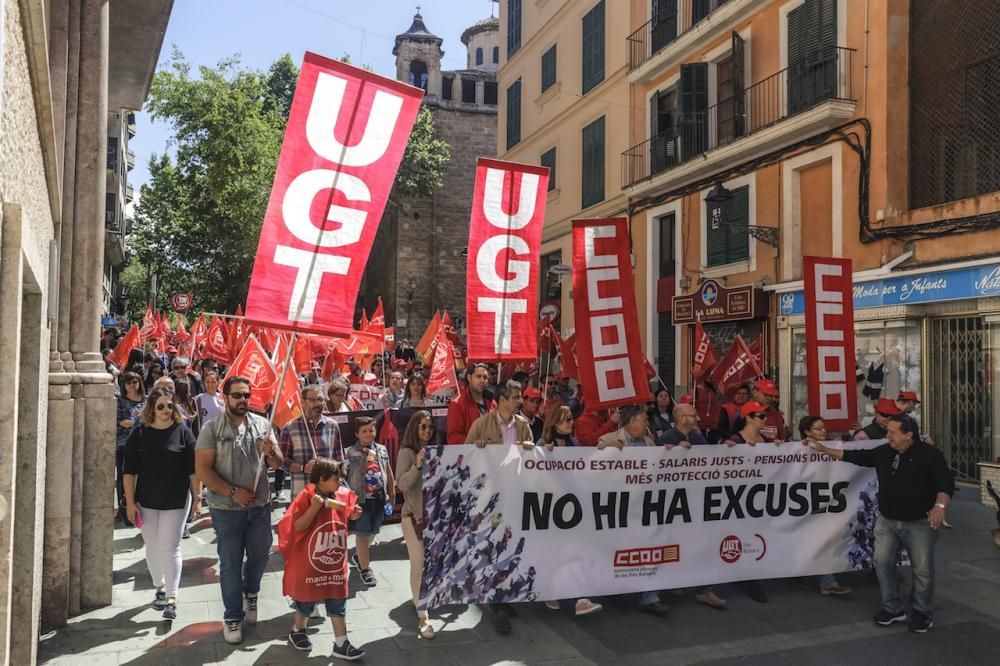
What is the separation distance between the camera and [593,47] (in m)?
21.8

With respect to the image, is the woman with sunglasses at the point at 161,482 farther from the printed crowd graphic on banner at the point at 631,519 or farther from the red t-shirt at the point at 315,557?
the printed crowd graphic on banner at the point at 631,519

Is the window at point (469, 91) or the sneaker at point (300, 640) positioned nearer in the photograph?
the sneaker at point (300, 640)

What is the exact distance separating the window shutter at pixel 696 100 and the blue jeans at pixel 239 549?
45.6 feet

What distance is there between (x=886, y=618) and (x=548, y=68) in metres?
20.8

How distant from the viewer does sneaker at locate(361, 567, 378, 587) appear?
22.1 feet

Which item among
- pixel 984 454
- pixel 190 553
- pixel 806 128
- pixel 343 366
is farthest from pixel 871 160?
pixel 190 553

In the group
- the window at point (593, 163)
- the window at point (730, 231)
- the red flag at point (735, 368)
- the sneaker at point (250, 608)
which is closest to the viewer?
the sneaker at point (250, 608)

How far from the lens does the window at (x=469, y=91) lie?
44.0m

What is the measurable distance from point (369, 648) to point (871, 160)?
1153 cm

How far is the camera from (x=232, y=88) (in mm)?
29188

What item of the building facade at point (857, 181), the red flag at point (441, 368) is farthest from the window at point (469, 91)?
the red flag at point (441, 368)

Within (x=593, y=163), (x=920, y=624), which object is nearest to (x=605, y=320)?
(x=920, y=624)

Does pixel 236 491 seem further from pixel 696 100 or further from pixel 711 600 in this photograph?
pixel 696 100

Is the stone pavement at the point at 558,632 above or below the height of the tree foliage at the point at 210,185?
below
